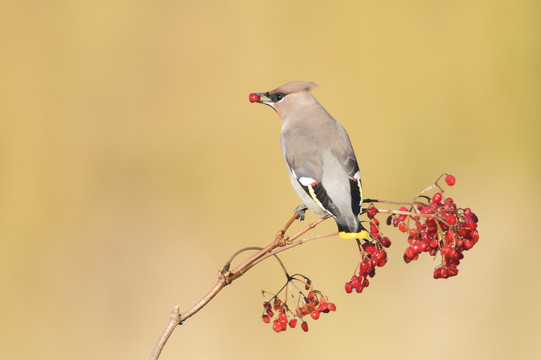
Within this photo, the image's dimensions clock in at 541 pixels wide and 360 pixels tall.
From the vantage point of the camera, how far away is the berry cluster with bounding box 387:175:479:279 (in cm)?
191

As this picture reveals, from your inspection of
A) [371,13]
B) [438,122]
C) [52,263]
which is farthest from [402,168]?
[52,263]

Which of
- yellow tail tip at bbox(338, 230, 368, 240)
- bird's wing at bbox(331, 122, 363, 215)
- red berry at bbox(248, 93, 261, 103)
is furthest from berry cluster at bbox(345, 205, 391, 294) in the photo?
red berry at bbox(248, 93, 261, 103)

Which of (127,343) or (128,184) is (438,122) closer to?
(128,184)

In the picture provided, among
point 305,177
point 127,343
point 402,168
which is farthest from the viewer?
point 402,168

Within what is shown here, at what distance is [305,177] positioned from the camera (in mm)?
2439

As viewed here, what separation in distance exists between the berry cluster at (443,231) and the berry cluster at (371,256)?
6 centimetres

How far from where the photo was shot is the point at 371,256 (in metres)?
2.00

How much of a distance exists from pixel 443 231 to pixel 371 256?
0.21 meters

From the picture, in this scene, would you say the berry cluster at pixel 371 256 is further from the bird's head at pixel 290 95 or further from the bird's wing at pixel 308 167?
the bird's head at pixel 290 95

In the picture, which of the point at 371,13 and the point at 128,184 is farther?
the point at 371,13

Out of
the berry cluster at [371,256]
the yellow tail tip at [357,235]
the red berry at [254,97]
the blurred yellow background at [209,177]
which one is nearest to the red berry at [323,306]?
the berry cluster at [371,256]

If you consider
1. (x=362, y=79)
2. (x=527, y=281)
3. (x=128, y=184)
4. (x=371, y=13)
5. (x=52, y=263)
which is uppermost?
(x=371, y=13)

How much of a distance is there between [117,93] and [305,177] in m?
2.73

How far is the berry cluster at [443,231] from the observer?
1.91 m
